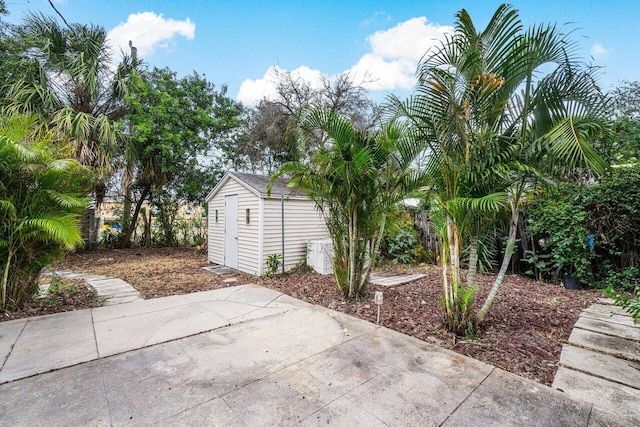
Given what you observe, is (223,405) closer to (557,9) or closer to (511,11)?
(511,11)

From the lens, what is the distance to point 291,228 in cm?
697

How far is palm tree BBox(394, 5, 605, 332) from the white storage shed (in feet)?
13.7

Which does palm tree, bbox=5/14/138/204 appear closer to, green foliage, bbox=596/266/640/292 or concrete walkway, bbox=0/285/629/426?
concrete walkway, bbox=0/285/629/426

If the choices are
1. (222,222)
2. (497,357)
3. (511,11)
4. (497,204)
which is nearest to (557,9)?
(511,11)

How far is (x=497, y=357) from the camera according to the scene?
2.66 metres

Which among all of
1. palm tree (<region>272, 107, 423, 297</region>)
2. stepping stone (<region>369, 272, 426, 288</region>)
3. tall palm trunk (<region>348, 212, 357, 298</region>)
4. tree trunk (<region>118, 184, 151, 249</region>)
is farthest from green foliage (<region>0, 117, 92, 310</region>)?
tree trunk (<region>118, 184, 151, 249</region>)

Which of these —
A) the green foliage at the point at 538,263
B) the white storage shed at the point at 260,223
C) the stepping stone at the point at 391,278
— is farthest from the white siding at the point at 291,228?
the green foliage at the point at 538,263

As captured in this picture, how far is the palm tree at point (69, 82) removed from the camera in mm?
7203

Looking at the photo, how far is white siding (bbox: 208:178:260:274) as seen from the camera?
666cm

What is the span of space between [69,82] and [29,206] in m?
6.41

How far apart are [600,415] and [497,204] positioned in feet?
5.08

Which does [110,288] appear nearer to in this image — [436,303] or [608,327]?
[436,303]

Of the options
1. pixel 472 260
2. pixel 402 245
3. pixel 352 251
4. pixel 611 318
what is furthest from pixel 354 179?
pixel 402 245

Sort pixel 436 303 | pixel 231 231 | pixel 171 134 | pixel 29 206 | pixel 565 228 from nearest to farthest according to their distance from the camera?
pixel 29 206, pixel 436 303, pixel 565 228, pixel 231 231, pixel 171 134
